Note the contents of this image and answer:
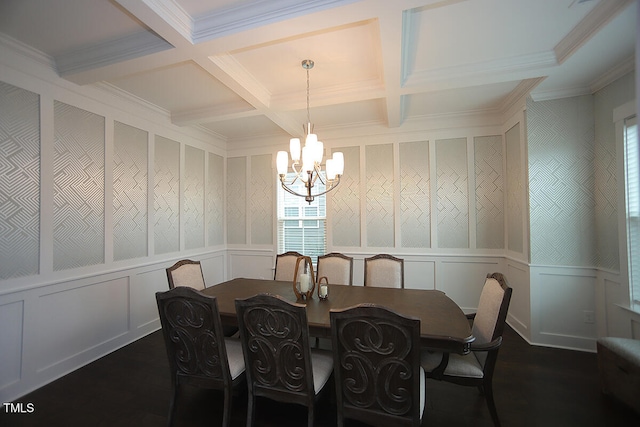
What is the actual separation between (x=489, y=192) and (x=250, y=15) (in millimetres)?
3491

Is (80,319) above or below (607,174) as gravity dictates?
below

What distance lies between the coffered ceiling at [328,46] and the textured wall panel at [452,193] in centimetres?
72

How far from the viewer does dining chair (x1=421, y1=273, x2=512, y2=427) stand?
1672 millimetres

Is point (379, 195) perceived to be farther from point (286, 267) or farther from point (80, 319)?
point (80, 319)

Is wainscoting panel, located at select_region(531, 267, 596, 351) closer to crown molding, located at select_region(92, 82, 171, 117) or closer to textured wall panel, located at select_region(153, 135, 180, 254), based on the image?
textured wall panel, located at select_region(153, 135, 180, 254)

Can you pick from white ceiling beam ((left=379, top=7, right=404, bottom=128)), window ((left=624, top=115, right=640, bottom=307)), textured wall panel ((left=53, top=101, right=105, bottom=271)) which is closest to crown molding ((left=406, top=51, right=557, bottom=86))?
white ceiling beam ((left=379, top=7, right=404, bottom=128))

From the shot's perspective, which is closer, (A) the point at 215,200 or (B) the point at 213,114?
(B) the point at 213,114

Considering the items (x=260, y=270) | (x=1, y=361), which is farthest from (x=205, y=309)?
(x=260, y=270)

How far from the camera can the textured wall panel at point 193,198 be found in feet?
12.9

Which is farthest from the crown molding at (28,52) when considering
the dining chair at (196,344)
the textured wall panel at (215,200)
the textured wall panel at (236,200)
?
the textured wall panel at (236,200)

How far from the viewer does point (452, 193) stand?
3793 mm

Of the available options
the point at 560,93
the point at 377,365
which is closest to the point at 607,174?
the point at 560,93

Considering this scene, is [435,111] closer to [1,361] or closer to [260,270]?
[260,270]

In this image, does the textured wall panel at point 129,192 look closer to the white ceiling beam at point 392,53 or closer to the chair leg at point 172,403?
the chair leg at point 172,403
